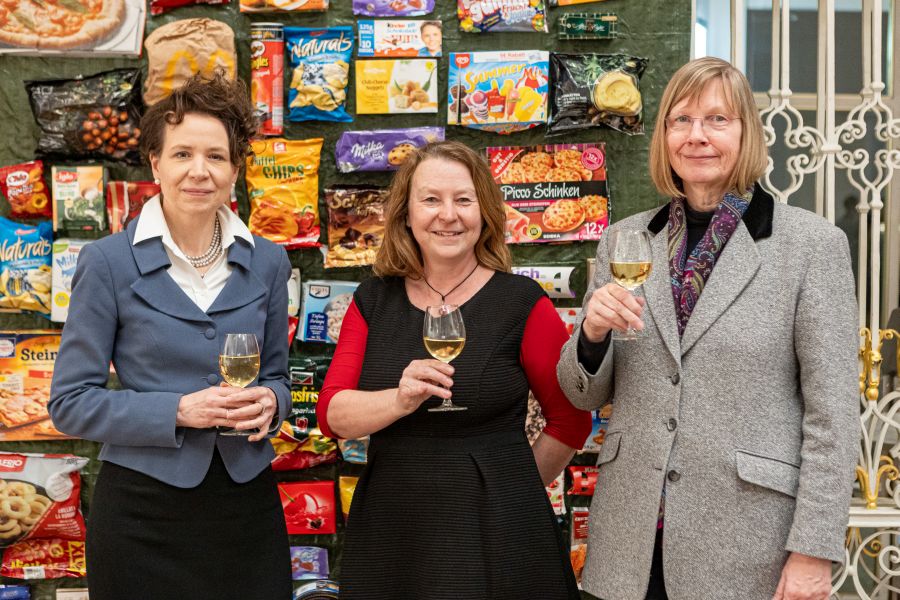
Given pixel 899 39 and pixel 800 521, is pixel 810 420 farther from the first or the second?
pixel 899 39

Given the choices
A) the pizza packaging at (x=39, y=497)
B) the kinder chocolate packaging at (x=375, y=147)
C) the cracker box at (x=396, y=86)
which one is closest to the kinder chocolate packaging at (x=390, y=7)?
the cracker box at (x=396, y=86)

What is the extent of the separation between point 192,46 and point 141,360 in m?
1.36

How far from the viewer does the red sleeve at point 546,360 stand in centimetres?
202

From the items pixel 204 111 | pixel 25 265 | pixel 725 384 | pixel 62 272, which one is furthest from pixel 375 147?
pixel 725 384

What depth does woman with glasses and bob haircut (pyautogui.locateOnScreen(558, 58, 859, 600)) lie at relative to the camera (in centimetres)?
162

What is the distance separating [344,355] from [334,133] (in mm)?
1132

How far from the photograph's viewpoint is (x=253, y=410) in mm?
1845

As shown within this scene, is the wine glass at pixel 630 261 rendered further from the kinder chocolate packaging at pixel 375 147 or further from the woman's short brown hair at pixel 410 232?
the kinder chocolate packaging at pixel 375 147

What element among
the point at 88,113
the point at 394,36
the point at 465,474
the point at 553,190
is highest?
the point at 394,36

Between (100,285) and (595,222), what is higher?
(595,222)

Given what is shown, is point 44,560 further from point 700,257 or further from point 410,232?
→ point 700,257

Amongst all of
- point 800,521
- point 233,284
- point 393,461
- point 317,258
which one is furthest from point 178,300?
point 800,521

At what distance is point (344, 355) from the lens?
2059 millimetres

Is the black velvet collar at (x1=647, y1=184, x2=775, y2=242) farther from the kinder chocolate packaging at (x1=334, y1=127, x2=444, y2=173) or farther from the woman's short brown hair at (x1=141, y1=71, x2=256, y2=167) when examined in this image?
the kinder chocolate packaging at (x1=334, y1=127, x2=444, y2=173)
